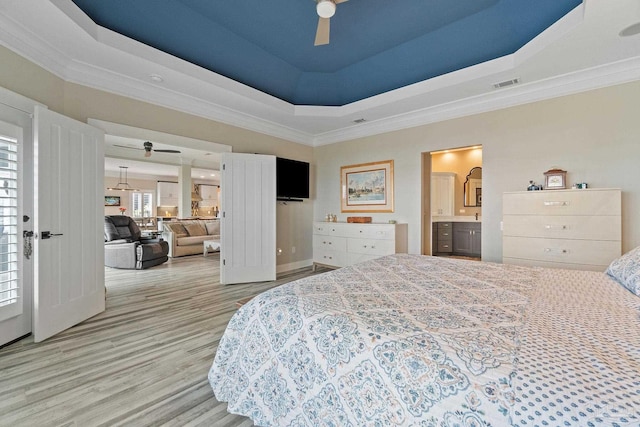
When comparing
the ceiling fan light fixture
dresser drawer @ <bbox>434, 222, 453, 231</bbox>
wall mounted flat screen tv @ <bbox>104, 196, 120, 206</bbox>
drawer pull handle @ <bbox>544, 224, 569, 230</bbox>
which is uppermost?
the ceiling fan light fixture

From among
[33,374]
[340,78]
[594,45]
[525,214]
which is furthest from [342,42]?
[33,374]

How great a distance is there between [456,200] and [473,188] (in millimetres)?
454

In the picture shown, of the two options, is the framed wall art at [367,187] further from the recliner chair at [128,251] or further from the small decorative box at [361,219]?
the recliner chair at [128,251]

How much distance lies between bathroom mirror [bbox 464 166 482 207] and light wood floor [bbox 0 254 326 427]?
5667 mm

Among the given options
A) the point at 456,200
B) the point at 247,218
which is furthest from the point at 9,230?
the point at 456,200

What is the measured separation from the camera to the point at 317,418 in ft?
3.89

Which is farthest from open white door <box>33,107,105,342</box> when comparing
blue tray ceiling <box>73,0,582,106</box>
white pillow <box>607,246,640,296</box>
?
white pillow <box>607,246,640,296</box>

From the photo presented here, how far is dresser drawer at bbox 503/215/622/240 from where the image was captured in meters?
2.72

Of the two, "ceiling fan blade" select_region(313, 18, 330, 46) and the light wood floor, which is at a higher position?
"ceiling fan blade" select_region(313, 18, 330, 46)

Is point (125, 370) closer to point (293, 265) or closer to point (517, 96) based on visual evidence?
point (293, 265)

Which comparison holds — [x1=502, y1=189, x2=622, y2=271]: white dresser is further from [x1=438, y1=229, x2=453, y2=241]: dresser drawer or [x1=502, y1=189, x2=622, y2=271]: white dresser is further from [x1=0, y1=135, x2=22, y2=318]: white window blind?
[x1=0, y1=135, x2=22, y2=318]: white window blind

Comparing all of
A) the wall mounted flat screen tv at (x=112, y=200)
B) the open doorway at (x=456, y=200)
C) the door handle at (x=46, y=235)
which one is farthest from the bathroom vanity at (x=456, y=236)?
the wall mounted flat screen tv at (x=112, y=200)

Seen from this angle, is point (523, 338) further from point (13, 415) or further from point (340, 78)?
Answer: point (340, 78)

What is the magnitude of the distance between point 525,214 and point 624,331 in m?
2.42
